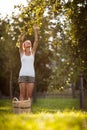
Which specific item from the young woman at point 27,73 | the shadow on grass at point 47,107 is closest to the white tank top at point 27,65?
the young woman at point 27,73

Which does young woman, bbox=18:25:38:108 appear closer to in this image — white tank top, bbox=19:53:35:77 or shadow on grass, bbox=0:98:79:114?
white tank top, bbox=19:53:35:77

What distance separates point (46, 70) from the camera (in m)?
52.0

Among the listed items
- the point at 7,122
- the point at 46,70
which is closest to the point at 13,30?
the point at 46,70

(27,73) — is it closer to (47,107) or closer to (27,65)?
(27,65)

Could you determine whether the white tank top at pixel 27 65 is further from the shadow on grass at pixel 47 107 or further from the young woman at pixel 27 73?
the shadow on grass at pixel 47 107

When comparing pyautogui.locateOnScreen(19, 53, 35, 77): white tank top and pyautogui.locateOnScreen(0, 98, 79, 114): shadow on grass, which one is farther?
pyautogui.locateOnScreen(0, 98, 79, 114): shadow on grass

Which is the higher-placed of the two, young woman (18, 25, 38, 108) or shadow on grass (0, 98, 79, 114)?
young woman (18, 25, 38, 108)

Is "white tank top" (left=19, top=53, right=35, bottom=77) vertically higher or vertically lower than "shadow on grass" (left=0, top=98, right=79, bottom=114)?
higher

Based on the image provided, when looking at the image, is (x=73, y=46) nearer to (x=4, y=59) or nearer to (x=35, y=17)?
(x=35, y=17)

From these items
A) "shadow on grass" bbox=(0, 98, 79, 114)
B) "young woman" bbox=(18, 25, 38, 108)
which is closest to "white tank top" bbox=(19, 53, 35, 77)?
"young woman" bbox=(18, 25, 38, 108)

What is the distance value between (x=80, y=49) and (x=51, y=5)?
86.6 inches

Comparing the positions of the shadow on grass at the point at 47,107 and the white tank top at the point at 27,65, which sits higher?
the white tank top at the point at 27,65

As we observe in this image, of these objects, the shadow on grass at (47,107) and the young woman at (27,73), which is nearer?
the young woman at (27,73)

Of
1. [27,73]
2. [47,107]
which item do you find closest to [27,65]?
[27,73]
